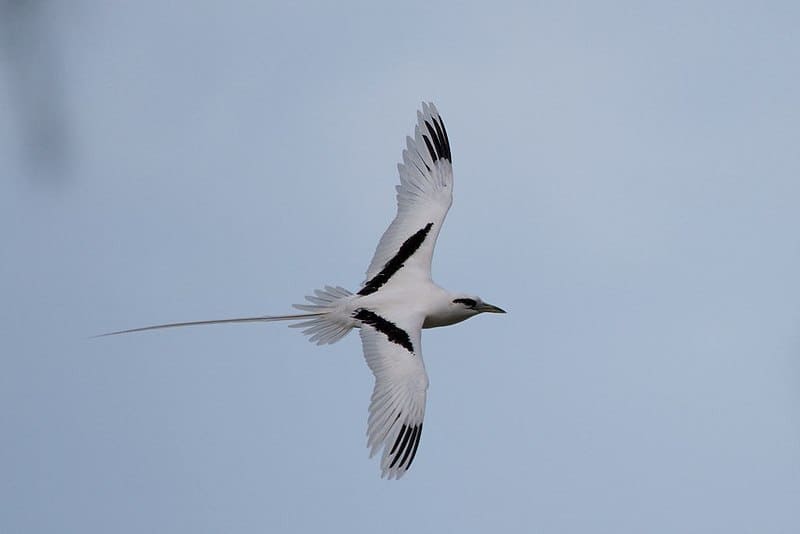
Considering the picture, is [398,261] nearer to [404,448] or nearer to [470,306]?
[470,306]

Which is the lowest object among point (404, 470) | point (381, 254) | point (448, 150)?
point (404, 470)

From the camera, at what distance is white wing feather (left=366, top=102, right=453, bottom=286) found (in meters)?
23.6

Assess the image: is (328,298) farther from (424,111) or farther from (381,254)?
(424,111)

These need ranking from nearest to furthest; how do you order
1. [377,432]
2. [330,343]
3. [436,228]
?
[377,432]
[330,343]
[436,228]

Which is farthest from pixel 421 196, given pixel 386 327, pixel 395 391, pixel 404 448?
pixel 404 448

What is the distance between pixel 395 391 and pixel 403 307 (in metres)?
2.07

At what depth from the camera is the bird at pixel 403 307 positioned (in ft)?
66.2

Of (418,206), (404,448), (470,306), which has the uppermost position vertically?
(418,206)

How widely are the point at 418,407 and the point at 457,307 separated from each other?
2996 millimetres

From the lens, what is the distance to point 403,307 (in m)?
22.2

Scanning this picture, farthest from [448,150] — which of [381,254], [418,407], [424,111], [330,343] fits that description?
[418,407]

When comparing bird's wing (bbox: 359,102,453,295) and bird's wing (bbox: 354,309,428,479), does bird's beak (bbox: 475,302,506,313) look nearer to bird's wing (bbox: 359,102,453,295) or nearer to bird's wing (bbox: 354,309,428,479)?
bird's wing (bbox: 359,102,453,295)

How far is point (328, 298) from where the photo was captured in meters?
22.9

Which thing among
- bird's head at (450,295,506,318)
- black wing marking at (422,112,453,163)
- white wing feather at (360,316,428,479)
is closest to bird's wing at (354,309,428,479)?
white wing feather at (360,316,428,479)
